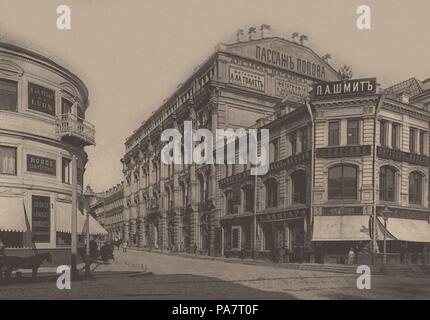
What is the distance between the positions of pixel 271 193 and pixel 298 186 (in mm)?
4168

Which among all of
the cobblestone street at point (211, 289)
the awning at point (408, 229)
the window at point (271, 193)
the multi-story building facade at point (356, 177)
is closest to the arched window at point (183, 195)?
the window at point (271, 193)

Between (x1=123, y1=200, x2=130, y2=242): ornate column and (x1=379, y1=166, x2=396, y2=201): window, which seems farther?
(x1=123, y1=200, x2=130, y2=242): ornate column

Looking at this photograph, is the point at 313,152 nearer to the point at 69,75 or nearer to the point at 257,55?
the point at 69,75

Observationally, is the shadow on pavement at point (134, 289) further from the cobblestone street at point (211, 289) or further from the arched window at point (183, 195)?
the arched window at point (183, 195)

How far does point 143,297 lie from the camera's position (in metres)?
14.8

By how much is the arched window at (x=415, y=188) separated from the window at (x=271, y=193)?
10652mm

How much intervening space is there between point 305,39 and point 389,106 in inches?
1058

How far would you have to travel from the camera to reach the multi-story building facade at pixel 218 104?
51.2 m

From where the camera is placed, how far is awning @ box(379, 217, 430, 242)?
31.9m

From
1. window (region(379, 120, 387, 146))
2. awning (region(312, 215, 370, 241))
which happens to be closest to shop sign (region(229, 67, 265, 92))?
window (region(379, 120, 387, 146))

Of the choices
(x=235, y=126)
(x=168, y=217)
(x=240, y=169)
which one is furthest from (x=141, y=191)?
(x=240, y=169)

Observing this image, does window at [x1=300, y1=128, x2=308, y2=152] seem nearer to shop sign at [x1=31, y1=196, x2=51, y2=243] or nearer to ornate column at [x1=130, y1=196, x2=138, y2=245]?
shop sign at [x1=31, y1=196, x2=51, y2=243]

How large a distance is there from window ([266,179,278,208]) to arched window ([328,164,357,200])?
669 cm

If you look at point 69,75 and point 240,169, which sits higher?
point 69,75
